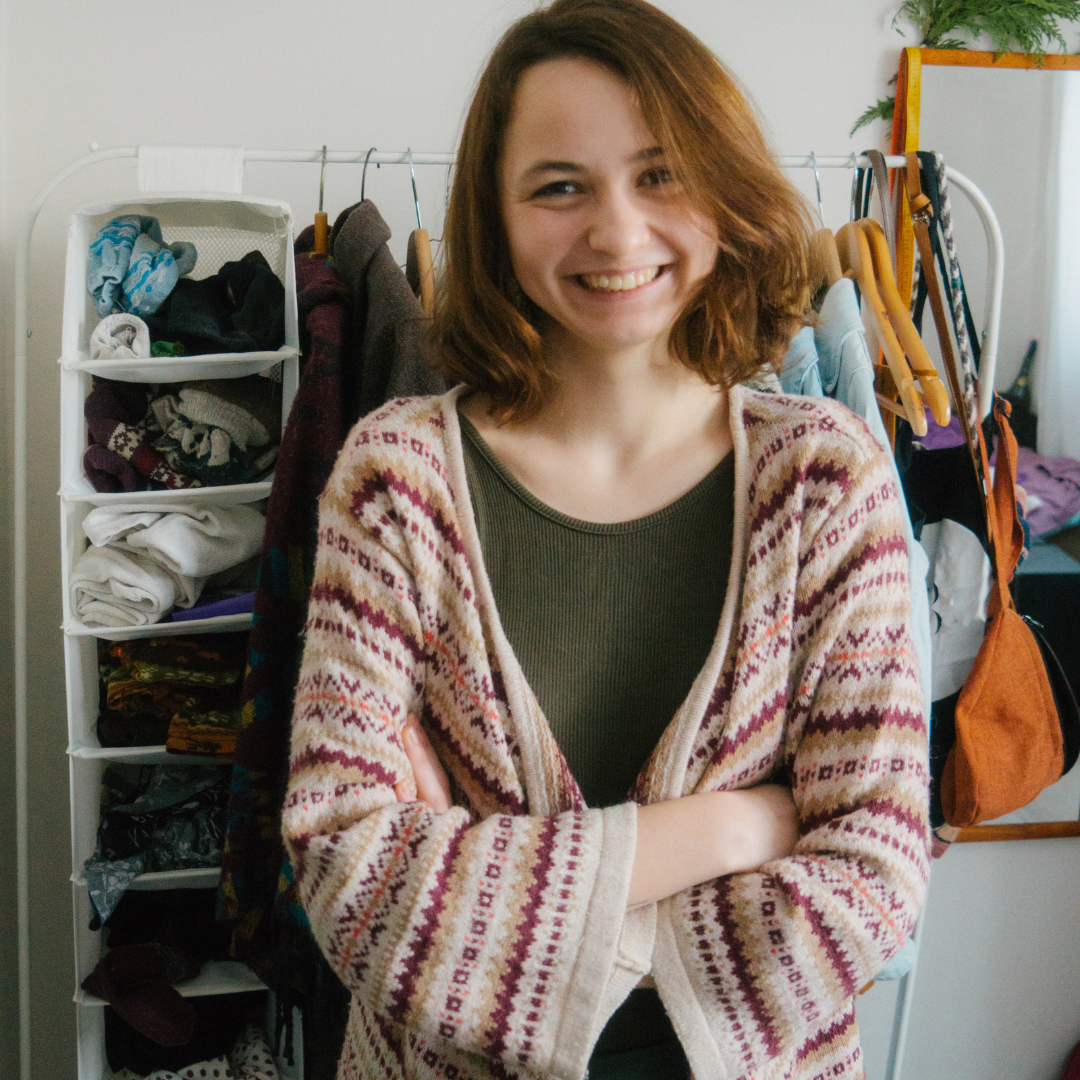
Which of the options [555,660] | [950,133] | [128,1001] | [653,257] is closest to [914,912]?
[555,660]

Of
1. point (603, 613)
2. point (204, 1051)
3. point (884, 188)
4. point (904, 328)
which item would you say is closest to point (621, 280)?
point (603, 613)

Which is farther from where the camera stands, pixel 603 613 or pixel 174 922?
pixel 174 922

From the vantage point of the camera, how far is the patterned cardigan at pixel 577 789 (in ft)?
2.32

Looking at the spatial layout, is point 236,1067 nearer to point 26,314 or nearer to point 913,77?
point 26,314

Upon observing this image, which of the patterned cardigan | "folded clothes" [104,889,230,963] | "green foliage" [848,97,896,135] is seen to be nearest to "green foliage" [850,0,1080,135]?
"green foliage" [848,97,896,135]

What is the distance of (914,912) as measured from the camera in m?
0.76

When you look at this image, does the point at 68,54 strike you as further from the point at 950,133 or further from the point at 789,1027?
the point at 789,1027

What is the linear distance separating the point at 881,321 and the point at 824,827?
28.7 inches

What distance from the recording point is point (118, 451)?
1.32 meters

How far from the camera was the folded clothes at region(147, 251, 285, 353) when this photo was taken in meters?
1.29

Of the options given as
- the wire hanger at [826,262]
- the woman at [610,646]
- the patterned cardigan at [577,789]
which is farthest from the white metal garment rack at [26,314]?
the patterned cardigan at [577,789]

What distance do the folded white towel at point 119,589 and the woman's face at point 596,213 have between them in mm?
746

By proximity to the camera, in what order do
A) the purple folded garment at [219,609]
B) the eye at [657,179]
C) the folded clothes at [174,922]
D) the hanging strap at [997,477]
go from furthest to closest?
the folded clothes at [174,922] < the purple folded garment at [219,609] < the hanging strap at [997,477] < the eye at [657,179]

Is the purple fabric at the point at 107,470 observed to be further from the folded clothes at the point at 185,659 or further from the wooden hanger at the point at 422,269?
the wooden hanger at the point at 422,269
